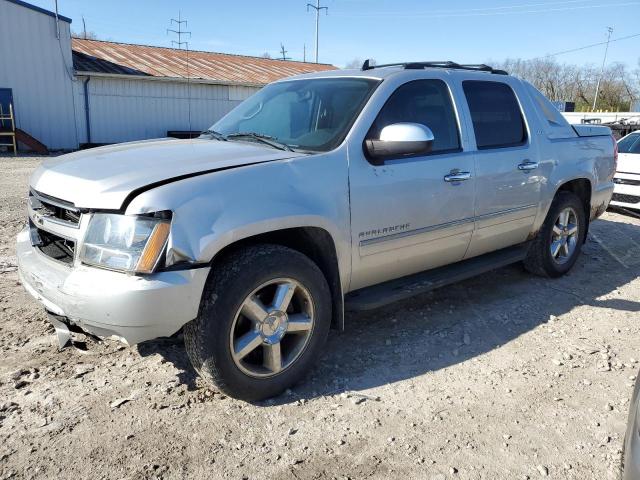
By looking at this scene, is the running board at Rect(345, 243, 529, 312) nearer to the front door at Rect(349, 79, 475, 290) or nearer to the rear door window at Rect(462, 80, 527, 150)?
the front door at Rect(349, 79, 475, 290)

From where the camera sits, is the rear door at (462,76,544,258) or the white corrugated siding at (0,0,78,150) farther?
the white corrugated siding at (0,0,78,150)

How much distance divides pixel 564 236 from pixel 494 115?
1680 mm

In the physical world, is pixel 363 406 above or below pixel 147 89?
below

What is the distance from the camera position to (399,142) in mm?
3344

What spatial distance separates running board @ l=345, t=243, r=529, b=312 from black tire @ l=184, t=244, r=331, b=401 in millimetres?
467

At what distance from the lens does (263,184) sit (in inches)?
117

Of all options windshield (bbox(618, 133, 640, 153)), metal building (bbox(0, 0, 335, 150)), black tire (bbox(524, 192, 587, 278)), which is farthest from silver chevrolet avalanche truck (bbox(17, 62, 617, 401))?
metal building (bbox(0, 0, 335, 150))

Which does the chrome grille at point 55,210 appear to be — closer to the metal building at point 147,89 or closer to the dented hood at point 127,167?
the dented hood at point 127,167

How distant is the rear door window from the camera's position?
4.30m

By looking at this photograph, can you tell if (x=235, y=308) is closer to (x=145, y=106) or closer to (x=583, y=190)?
(x=583, y=190)

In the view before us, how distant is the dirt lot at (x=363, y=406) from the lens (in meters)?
2.66

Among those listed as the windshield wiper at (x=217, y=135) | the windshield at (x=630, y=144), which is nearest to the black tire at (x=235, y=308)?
the windshield wiper at (x=217, y=135)

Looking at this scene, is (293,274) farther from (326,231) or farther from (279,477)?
(279,477)

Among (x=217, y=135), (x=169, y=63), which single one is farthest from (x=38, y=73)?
(x=217, y=135)
